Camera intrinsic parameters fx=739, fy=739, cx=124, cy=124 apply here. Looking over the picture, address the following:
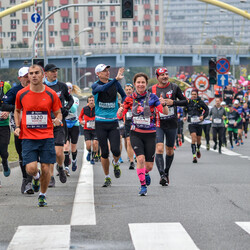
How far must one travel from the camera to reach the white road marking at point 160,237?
6.55 m

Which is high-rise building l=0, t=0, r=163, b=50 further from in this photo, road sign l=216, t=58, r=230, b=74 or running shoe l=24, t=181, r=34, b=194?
running shoe l=24, t=181, r=34, b=194

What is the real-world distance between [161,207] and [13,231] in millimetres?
2309

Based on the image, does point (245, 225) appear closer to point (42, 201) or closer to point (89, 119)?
point (42, 201)

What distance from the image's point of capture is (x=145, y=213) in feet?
28.0

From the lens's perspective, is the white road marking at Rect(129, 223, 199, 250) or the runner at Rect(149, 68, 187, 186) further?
the runner at Rect(149, 68, 187, 186)

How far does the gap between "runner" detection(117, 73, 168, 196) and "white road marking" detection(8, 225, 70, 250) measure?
3.23m

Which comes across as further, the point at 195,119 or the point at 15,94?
the point at 195,119

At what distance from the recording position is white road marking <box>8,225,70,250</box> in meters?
6.59

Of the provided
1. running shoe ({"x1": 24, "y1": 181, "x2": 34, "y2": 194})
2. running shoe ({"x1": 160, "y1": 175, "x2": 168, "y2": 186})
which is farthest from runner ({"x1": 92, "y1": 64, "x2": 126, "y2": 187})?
running shoe ({"x1": 24, "y1": 181, "x2": 34, "y2": 194})

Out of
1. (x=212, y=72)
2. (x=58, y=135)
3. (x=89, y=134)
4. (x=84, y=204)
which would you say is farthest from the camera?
(x=212, y=72)

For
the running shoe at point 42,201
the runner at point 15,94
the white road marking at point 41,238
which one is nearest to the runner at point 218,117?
the runner at point 15,94

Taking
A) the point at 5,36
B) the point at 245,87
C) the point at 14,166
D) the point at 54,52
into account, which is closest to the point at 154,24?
the point at 5,36

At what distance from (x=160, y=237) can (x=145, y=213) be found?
1.58 metres

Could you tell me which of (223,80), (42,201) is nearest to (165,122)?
(42,201)
